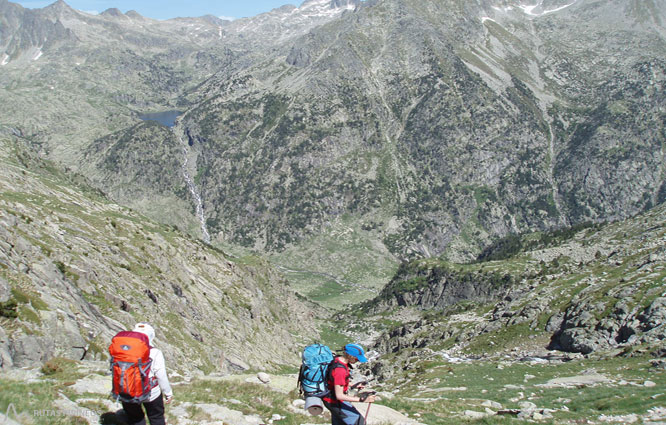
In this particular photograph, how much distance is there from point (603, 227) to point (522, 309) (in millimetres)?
83384

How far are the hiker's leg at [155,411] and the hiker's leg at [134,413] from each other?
0.20 metres

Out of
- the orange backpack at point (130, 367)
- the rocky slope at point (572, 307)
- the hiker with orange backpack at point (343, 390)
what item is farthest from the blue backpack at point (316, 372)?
the rocky slope at point (572, 307)

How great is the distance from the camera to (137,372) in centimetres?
1164

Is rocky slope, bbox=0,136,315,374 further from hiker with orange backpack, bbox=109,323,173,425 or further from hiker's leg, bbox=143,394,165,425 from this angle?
hiker with orange backpack, bbox=109,323,173,425

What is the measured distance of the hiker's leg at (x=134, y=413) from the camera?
12234 millimetres

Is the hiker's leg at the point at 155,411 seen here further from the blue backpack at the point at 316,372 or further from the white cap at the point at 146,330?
the blue backpack at the point at 316,372

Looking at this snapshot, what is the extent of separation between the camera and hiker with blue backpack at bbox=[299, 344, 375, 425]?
1231cm

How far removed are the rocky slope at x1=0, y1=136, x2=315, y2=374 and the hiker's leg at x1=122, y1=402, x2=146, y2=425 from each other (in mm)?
12010

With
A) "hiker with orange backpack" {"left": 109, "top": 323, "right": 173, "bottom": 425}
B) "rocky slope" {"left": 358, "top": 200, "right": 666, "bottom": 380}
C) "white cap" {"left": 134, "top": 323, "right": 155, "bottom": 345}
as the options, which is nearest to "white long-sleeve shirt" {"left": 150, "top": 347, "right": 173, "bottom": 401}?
"hiker with orange backpack" {"left": 109, "top": 323, "right": 173, "bottom": 425}

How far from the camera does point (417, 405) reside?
88.3 ft

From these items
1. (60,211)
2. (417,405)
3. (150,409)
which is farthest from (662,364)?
(60,211)

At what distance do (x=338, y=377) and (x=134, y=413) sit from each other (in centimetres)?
566

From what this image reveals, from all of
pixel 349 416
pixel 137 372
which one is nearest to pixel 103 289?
pixel 137 372

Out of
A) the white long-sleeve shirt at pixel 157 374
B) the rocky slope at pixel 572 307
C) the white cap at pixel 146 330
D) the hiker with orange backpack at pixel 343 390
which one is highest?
the white cap at pixel 146 330
